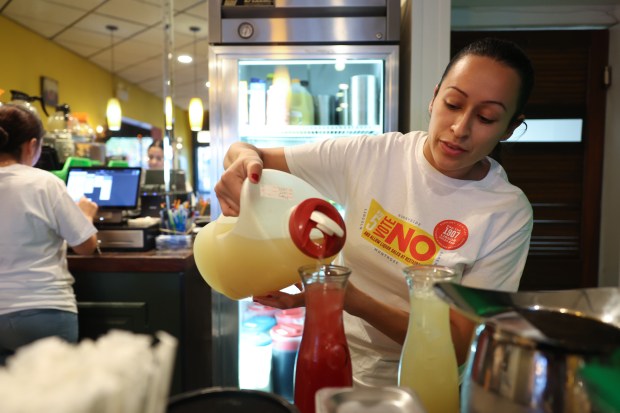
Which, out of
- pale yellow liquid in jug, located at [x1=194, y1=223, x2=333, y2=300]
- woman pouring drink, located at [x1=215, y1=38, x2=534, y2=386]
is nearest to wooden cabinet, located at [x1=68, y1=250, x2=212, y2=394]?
woman pouring drink, located at [x1=215, y1=38, x2=534, y2=386]

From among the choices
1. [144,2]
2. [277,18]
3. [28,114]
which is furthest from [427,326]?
[144,2]

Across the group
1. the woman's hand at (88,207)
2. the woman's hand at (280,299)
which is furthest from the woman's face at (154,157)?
the woman's hand at (280,299)

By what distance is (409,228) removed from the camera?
3.72ft

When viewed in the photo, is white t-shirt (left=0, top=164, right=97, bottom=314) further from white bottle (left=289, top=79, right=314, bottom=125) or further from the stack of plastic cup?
white bottle (left=289, top=79, right=314, bottom=125)

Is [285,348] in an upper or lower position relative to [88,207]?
lower

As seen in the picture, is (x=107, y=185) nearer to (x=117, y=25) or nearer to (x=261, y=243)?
(x=261, y=243)

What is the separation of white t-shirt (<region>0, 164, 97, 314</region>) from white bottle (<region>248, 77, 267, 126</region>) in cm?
95

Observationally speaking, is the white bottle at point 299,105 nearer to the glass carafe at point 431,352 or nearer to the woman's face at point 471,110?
the woman's face at point 471,110

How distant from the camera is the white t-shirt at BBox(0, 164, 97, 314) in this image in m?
1.95

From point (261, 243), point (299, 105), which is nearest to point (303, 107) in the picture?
point (299, 105)

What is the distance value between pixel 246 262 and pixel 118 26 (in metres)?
5.51

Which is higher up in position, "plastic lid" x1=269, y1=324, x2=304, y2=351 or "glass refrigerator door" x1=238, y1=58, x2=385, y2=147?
"glass refrigerator door" x1=238, y1=58, x2=385, y2=147

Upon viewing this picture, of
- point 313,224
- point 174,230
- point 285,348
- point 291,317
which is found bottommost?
point 285,348

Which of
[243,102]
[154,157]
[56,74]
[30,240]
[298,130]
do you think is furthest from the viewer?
[56,74]
